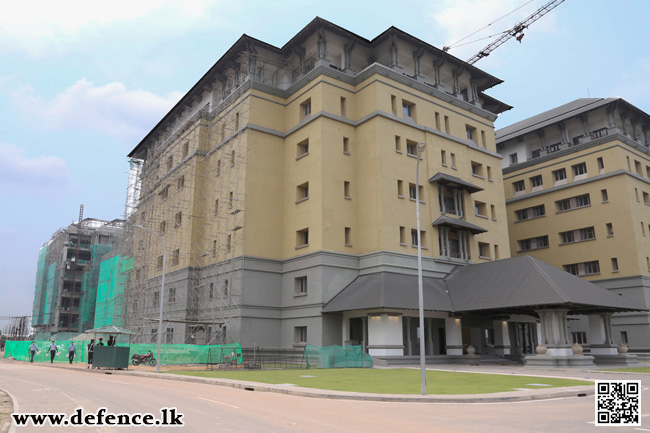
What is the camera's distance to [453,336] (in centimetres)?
4112

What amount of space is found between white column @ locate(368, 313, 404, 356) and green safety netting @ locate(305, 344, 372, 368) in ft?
4.77

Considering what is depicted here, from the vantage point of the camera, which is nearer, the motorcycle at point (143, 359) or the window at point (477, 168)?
Result: the motorcycle at point (143, 359)

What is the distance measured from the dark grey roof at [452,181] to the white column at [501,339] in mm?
11912

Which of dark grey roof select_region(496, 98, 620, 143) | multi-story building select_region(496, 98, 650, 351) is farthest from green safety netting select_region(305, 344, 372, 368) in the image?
dark grey roof select_region(496, 98, 620, 143)

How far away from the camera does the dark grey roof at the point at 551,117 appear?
56.8m

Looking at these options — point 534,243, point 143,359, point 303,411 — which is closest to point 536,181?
point 534,243

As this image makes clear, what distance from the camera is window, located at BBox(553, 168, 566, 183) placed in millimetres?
59731

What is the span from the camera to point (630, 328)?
5084cm

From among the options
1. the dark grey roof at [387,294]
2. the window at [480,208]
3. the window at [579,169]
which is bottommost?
the dark grey roof at [387,294]

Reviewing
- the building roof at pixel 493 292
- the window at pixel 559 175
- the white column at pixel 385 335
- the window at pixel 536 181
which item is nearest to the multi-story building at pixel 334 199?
the white column at pixel 385 335

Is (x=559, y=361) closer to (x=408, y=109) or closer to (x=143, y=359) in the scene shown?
(x=408, y=109)

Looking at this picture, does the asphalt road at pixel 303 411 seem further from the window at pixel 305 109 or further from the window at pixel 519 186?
the window at pixel 519 186

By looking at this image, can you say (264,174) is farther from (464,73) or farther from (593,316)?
(593,316)

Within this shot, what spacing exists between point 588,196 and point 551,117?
34.0ft
